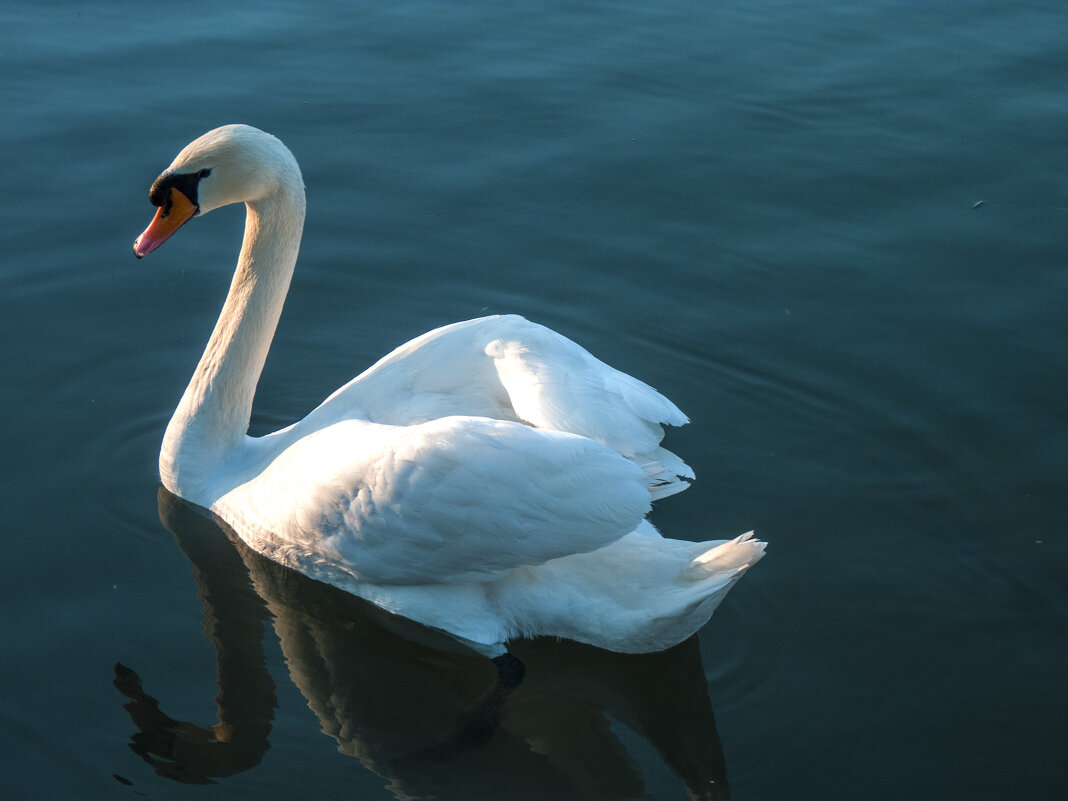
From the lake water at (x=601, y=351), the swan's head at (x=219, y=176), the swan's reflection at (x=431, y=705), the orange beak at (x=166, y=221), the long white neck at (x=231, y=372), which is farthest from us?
the long white neck at (x=231, y=372)

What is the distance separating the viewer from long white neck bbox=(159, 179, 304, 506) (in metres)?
5.77

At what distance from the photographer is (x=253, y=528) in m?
5.44

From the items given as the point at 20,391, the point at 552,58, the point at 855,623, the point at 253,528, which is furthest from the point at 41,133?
the point at 855,623

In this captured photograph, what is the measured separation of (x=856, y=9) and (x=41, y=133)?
23.4ft

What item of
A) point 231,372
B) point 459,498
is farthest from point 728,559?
point 231,372

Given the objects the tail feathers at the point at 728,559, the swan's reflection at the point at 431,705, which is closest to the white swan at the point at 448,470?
the tail feathers at the point at 728,559

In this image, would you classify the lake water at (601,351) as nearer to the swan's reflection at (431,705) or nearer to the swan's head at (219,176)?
the swan's reflection at (431,705)

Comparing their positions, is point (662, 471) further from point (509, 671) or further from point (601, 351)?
point (601, 351)

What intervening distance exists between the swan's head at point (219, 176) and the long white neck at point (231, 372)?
179mm

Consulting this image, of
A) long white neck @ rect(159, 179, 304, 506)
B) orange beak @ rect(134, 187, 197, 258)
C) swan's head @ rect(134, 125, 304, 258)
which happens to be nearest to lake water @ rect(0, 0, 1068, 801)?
long white neck @ rect(159, 179, 304, 506)

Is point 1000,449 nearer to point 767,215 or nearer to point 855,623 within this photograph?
point 855,623

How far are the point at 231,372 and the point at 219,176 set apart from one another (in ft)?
3.12

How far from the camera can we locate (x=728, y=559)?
462 cm

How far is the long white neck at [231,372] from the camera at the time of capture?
577cm
